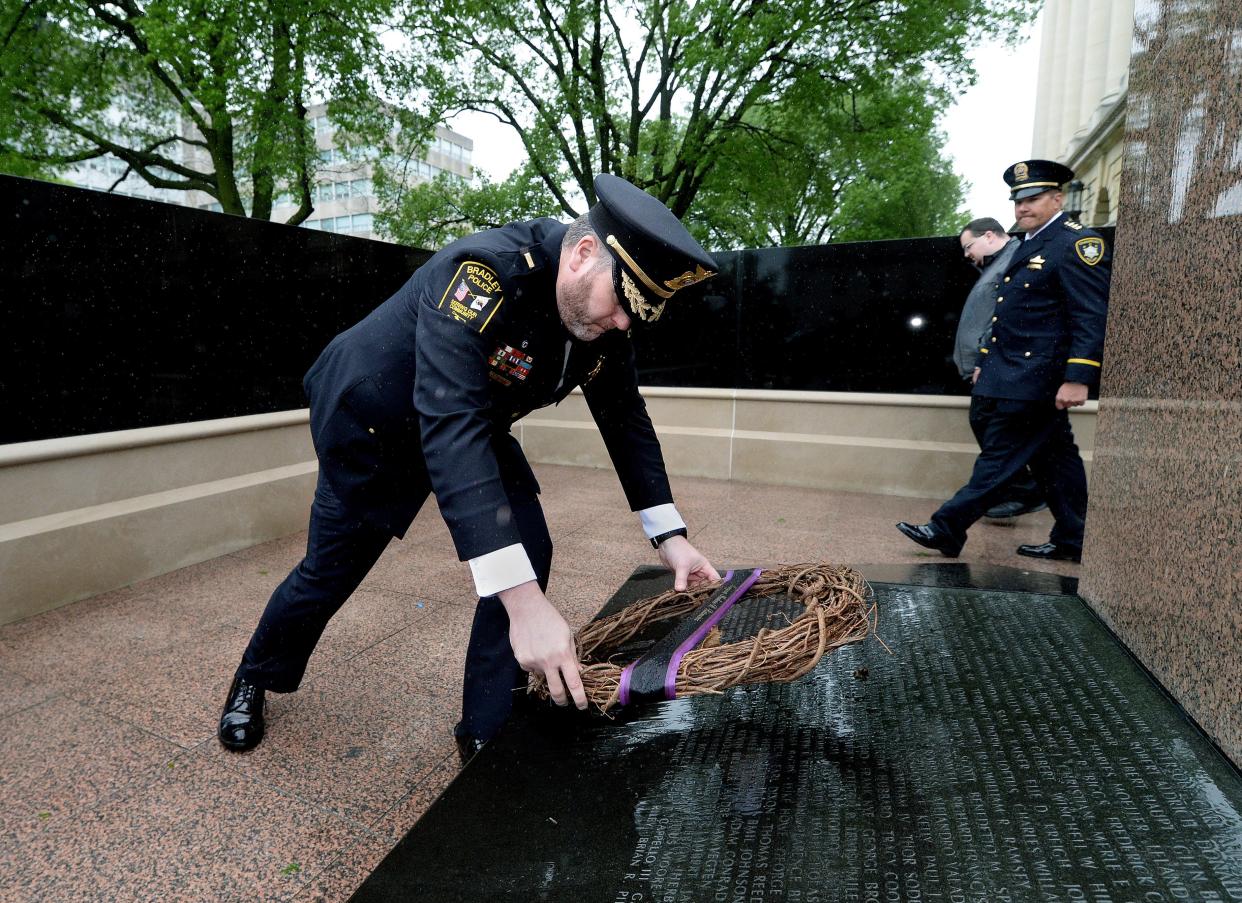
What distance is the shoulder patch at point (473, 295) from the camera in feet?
5.43

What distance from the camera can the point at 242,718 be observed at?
238 centimetres

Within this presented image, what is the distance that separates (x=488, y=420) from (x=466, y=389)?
3.5 inches

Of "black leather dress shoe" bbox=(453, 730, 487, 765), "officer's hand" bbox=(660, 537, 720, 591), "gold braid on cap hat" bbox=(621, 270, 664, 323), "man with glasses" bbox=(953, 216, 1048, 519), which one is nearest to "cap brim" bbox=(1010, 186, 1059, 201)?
"man with glasses" bbox=(953, 216, 1048, 519)

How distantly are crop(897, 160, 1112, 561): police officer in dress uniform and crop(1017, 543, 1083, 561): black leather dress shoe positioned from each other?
0.09 feet

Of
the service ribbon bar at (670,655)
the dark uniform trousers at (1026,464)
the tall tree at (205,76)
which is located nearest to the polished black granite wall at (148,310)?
the service ribbon bar at (670,655)

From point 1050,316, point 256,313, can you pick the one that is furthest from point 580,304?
point 256,313

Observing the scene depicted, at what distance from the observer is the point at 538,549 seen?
2178 mm

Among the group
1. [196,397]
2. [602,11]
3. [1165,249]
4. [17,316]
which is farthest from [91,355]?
[602,11]

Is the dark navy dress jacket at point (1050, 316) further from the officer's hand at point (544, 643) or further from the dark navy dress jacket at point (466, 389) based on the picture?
the officer's hand at point (544, 643)

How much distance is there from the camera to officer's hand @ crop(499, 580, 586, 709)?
5.01 ft

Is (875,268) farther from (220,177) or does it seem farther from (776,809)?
(220,177)

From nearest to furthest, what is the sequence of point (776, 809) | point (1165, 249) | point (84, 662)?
point (776, 809)
point (1165, 249)
point (84, 662)

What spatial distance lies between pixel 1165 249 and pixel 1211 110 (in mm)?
396

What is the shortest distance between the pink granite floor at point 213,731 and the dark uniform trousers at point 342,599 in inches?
10.7
